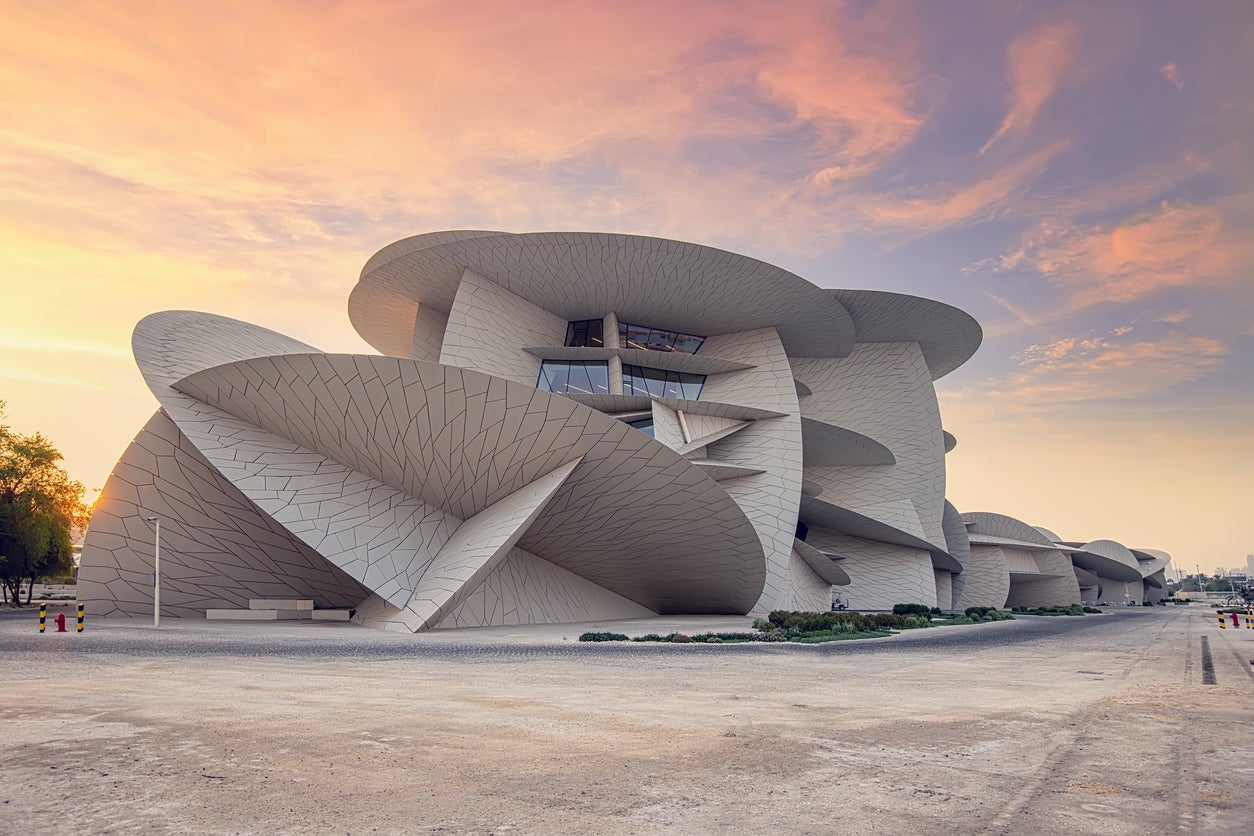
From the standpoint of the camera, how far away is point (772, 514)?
1329 inches

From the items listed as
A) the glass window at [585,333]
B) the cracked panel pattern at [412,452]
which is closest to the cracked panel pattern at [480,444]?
the cracked panel pattern at [412,452]

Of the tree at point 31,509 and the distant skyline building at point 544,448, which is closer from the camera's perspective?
the distant skyline building at point 544,448

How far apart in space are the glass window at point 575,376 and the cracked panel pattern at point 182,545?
12.5m

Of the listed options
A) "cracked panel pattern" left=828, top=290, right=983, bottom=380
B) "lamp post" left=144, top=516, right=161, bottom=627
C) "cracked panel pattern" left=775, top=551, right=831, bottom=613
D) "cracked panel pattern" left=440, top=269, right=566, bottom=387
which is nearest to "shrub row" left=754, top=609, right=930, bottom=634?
"cracked panel pattern" left=775, top=551, right=831, bottom=613

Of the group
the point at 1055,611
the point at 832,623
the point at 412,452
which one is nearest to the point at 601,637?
the point at 412,452

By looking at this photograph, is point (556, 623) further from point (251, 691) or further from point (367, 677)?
point (251, 691)

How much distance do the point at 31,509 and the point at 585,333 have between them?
90.0 ft

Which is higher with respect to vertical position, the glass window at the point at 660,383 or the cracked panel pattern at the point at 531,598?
the glass window at the point at 660,383

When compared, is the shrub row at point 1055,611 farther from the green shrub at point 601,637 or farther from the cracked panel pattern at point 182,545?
the cracked panel pattern at point 182,545

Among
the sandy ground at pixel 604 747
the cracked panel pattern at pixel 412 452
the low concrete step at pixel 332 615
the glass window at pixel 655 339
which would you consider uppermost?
the glass window at pixel 655 339

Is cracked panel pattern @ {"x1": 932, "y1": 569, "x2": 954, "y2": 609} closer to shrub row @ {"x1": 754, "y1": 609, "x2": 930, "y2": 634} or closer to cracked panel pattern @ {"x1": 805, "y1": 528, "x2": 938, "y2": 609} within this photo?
cracked panel pattern @ {"x1": 805, "y1": 528, "x2": 938, "y2": 609}

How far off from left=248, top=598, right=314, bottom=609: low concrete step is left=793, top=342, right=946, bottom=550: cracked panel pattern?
30.0 metres

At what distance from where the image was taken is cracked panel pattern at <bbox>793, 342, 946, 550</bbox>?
152 feet

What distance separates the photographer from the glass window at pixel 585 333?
37.1m
